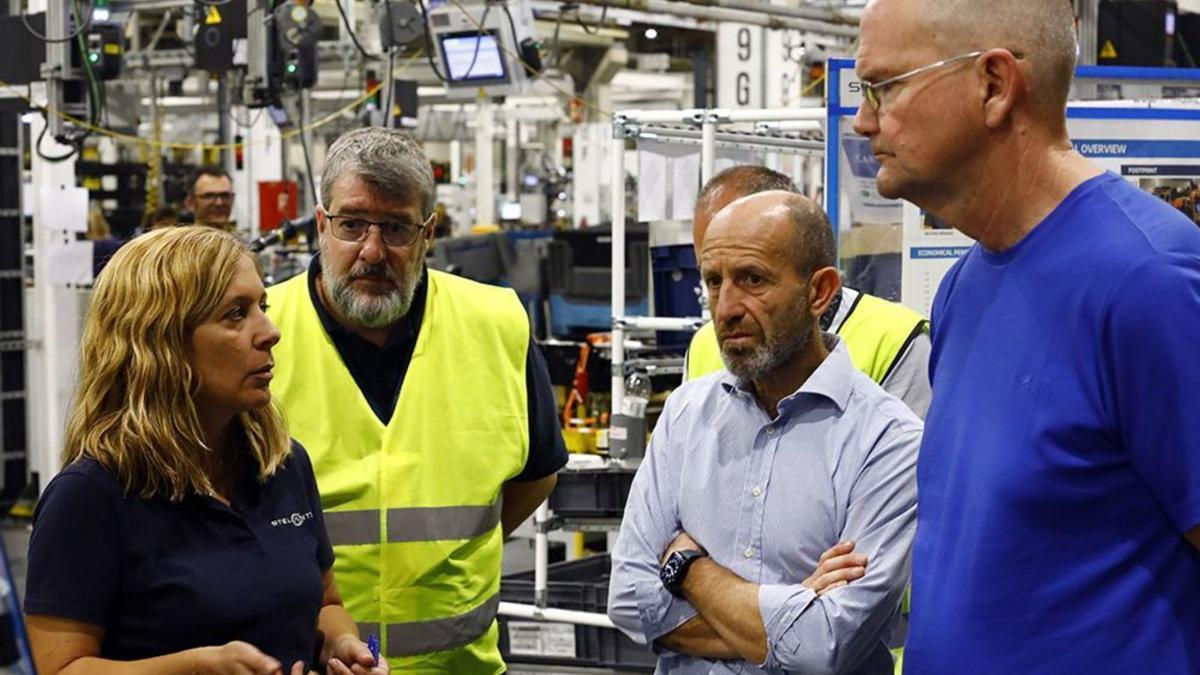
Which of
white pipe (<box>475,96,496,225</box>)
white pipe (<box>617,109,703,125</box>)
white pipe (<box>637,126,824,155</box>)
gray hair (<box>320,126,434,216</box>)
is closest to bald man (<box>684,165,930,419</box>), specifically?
gray hair (<box>320,126,434,216</box>)

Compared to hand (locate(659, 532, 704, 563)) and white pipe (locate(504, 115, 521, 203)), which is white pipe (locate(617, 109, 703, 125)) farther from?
white pipe (locate(504, 115, 521, 203))

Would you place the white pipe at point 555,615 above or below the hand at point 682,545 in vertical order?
below

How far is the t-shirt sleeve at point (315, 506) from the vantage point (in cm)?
254

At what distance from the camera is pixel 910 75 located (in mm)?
1768

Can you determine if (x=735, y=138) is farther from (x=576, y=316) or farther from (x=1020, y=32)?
(x=576, y=316)

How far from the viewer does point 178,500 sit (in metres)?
2.27


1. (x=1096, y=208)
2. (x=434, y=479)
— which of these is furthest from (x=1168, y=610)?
(x=434, y=479)

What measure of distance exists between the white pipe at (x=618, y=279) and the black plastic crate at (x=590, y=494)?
227mm

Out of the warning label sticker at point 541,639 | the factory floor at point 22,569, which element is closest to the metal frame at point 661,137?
the warning label sticker at point 541,639

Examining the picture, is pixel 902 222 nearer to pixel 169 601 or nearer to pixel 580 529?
pixel 580 529

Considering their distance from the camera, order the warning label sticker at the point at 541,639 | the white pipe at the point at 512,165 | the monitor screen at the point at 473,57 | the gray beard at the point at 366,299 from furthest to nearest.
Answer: the white pipe at the point at 512,165, the monitor screen at the point at 473,57, the warning label sticker at the point at 541,639, the gray beard at the point at 366,299

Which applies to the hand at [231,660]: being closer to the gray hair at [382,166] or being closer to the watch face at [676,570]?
the watch face at [676,570]

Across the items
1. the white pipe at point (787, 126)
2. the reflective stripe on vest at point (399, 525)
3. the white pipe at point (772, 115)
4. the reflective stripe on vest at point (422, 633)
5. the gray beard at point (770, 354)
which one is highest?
the white pipe at point (787, 126)

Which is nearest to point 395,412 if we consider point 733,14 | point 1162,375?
point 1162,375
